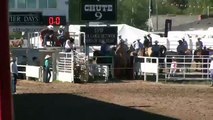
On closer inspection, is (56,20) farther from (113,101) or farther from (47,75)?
(113,101)

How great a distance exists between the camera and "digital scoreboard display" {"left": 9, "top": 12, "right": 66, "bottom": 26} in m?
34.5

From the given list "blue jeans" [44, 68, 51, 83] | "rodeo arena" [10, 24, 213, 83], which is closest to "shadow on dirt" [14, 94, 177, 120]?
"blue jeans" [44, 68, 51, 83]

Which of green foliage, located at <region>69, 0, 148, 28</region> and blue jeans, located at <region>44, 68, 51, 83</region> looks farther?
green foliage, located at <region>69, 0, 148, 28</region>

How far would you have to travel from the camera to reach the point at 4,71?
2879mm

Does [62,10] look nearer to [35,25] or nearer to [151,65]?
[35,25]

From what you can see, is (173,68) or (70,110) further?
(173,68)

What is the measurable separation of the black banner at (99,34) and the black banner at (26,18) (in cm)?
935

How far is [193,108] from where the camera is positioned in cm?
1526

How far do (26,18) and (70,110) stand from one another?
852 inches

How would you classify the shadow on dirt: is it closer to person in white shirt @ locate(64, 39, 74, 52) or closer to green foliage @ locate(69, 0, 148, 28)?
person in white shirt @ locate(64, 39, 74, 52)

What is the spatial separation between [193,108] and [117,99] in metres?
2.92

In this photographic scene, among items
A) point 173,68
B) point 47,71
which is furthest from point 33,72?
point 173,68

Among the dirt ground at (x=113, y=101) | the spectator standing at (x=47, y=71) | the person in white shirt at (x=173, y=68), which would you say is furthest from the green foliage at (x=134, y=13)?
the dirt ground at (x=113, y=101)

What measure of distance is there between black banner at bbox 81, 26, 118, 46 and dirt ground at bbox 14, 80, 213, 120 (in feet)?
11.9
